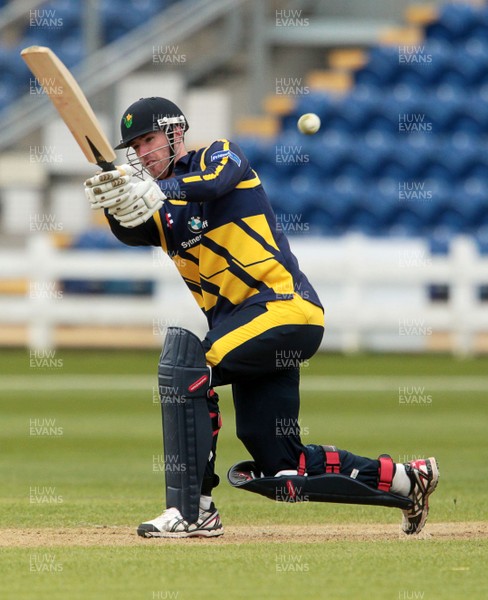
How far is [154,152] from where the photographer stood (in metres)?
6.12

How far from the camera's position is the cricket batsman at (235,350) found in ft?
19.5

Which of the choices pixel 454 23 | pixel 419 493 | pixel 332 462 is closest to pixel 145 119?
pixel 332 462

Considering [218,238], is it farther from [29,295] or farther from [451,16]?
[451,16]

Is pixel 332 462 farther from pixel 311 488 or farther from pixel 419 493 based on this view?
pixel 419 493

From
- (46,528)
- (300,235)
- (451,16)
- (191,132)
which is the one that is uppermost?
(451,16)

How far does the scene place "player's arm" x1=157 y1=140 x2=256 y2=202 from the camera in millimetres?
5668

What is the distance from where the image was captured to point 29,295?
1800 centimetres

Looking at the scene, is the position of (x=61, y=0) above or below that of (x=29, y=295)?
above

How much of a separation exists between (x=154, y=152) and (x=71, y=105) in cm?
43

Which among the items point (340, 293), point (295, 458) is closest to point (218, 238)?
point (295, 458)

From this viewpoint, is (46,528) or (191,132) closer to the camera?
(46,528)

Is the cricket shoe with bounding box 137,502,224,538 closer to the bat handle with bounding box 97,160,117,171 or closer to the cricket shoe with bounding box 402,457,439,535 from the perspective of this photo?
the cricket shoe with bounding box 402,457,439,535

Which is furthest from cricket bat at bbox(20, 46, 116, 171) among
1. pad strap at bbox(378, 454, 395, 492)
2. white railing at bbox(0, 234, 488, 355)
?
white railing at bbox(0, 234, 488, 355)

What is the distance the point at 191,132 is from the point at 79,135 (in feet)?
47.4
